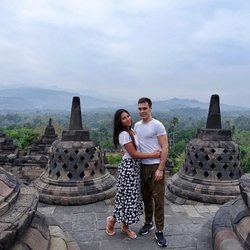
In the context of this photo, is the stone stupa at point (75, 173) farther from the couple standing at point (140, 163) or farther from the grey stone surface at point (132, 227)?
the couple standing at point (140, 163)

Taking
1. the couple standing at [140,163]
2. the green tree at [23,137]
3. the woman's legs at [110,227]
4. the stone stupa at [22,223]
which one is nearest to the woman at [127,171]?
the couple standing at [140,163]

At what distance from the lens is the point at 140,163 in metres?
4.23

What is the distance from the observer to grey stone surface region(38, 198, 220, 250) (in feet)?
13.4

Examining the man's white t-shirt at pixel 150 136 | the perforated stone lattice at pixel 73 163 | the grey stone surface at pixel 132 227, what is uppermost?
the man's white t-shirt at pixel 150 136

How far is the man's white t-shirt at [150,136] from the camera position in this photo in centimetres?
405

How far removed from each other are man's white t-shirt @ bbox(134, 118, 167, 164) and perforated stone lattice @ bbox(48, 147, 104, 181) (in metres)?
2.43

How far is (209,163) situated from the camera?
6289 millimetres

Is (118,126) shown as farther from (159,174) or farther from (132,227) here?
(132,227)

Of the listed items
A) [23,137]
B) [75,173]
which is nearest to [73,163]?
[75,173]

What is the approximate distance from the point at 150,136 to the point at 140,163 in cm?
41

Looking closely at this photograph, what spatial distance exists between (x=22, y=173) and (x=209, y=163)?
12108mm

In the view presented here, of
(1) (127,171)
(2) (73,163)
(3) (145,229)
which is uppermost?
(1) (127,171)

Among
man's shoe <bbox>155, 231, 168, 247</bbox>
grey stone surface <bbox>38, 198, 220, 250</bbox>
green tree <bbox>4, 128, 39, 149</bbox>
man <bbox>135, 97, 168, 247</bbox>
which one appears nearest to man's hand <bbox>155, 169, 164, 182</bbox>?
man <bbox>135, 97, 168, 247</bbox>

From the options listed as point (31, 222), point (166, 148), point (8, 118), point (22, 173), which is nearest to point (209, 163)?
point (166, 148)
